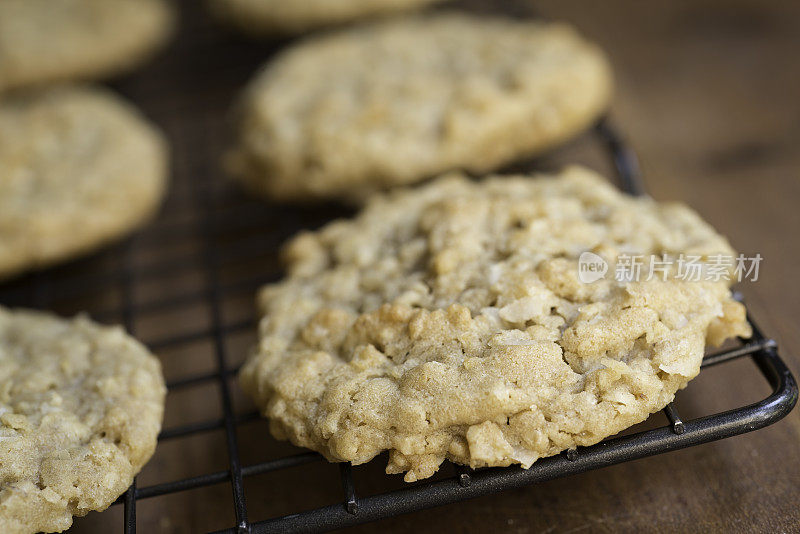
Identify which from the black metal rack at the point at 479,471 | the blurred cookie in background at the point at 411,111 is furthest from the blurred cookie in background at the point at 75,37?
the black metal rack at the point at 479,471

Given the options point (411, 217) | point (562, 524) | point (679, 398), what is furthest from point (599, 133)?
point (562, 524)

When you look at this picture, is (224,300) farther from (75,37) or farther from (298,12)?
(75,37)

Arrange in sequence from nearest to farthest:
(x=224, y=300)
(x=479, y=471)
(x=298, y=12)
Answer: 1. (x=479, y=471)
2. (x=224, y=300)
3. (x=298, y=12)

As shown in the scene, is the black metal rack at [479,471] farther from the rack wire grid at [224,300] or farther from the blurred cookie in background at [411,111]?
the blurred cookie in background at [411,111]

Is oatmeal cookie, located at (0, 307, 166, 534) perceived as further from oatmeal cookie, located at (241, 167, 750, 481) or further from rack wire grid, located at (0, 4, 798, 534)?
oatmeal cookie, located at (241, 167, 750, 481)

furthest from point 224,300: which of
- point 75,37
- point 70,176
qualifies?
point 75,37

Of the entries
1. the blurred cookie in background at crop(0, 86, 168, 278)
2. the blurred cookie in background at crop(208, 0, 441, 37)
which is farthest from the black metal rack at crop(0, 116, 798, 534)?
the blurred cookie in background at crop(208, 0, 441, 37)
